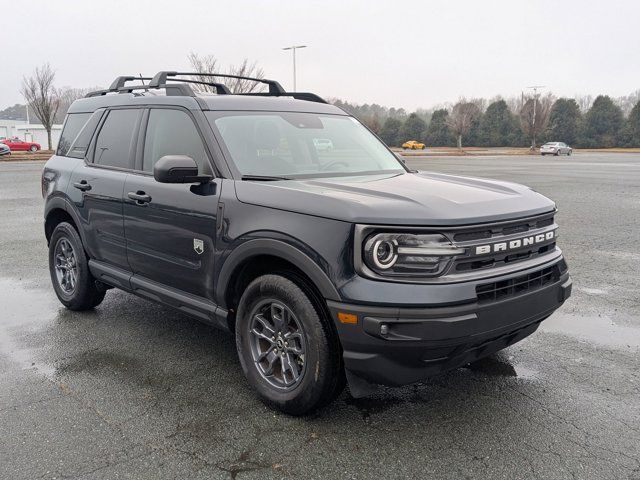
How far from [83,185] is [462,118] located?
65343 millimetres

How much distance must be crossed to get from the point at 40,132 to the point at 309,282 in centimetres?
9137

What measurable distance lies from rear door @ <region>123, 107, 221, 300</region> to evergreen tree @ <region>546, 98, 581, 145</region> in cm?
6767

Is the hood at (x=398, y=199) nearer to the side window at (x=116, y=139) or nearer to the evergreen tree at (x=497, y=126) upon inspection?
the side window at (x=116, y=139)

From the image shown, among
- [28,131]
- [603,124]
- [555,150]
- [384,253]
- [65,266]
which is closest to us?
[384,253]

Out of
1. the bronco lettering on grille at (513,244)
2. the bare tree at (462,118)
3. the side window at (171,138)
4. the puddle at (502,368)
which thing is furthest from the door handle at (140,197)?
the bare tree at (462,118)

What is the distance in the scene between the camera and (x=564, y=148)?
52.0 m

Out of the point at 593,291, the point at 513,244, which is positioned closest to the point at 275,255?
the point at 513,244

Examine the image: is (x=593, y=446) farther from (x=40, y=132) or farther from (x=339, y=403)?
(x=40, y=132)

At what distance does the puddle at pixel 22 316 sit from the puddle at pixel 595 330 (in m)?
4.13

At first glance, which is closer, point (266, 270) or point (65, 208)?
point (266, 270)

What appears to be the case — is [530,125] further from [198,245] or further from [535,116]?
[198,245]

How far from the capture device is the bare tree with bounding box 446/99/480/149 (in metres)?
65.9

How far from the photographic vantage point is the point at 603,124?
210ft

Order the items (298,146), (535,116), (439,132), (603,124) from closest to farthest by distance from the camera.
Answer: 1. (298,146)
2. (535,116)
3. (603,124)
4. (439,132)
